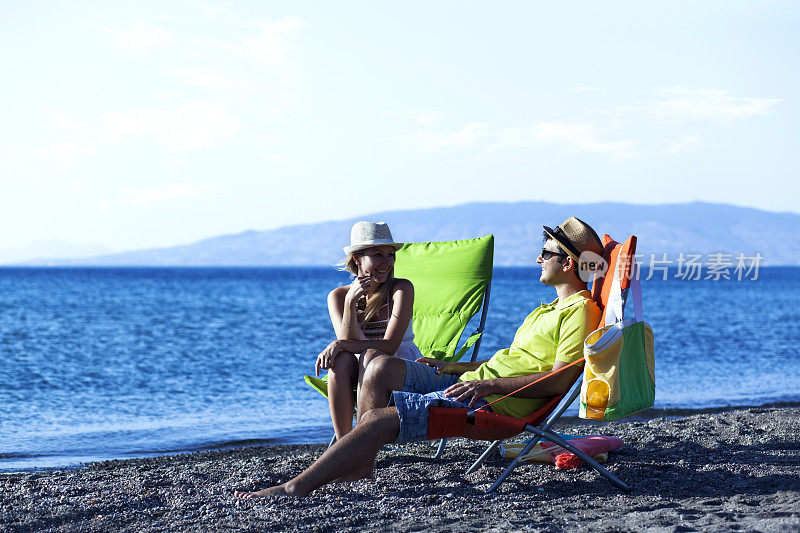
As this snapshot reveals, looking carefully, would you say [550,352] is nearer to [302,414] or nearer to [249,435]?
[249,435]

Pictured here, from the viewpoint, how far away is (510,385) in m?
3.26

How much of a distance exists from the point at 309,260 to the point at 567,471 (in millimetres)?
191448

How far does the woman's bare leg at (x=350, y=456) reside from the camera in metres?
3.10

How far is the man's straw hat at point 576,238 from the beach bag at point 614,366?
0.21 metres

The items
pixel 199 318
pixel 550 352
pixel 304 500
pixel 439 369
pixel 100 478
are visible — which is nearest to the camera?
pixel 304 500

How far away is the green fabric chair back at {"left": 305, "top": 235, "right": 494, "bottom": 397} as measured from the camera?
4719 millimetres

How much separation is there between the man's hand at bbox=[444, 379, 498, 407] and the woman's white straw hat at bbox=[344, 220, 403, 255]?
31.1 inches

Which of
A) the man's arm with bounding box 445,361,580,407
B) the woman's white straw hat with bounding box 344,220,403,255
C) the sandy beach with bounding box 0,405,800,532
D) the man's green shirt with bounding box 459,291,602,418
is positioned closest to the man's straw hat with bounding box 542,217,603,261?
the man's green shirt with bounding box 459,291,602,418

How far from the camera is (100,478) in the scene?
3951mm

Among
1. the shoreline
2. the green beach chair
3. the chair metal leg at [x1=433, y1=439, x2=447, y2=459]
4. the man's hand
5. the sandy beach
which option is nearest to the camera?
the sandy beach

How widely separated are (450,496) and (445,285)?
177cm

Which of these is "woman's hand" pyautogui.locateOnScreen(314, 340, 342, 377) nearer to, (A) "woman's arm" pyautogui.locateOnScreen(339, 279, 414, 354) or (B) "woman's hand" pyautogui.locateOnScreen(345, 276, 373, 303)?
(A) "woman's arm" pyautogui.locateOnScreen(339, 279, 414, 354)

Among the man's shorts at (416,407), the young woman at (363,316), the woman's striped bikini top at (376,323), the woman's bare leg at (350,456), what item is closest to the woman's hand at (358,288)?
the young woman at (363,316)

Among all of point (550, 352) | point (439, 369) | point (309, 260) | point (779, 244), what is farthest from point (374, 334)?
point (779, 244)
